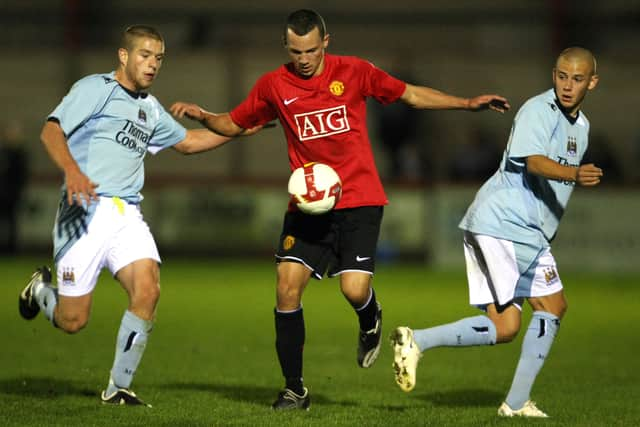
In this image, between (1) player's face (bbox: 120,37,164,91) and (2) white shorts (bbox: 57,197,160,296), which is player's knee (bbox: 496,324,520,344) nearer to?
(2) white shorts (bbox: 57,197,160,296)

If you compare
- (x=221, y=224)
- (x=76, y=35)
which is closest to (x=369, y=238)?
(x=221, y=224)

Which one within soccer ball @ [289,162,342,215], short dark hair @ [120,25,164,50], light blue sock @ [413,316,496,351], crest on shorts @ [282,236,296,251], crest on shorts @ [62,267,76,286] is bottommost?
light blue sock @ [413,316,496,351]

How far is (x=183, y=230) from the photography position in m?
18.7

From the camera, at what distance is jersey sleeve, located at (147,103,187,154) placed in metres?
7.49

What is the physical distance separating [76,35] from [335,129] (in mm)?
16598

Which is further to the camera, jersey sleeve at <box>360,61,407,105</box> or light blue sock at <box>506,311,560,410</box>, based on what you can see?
jersey sleeve at <box>360,61,407,105</box>

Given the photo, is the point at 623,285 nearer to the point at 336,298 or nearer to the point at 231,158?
the point at 336,298

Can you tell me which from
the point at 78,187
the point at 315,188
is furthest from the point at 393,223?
the point at 78,187

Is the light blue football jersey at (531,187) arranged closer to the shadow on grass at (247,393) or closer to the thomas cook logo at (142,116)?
the shadow on grass at (247,393)

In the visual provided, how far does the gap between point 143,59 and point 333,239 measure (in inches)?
62.7

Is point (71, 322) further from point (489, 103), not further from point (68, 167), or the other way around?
point (489, 103)

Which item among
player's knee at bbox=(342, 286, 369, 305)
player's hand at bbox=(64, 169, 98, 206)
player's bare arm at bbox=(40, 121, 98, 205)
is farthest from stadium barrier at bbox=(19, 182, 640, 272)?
player's hand at bbox=(64, 169, 98, 206)

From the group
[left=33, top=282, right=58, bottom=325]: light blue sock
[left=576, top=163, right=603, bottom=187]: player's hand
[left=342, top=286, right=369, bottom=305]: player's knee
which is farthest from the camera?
[left=33, top=282, right=58, bottom=325]: light blue sock

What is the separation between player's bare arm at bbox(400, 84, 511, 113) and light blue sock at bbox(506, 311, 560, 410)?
4.16 feet
